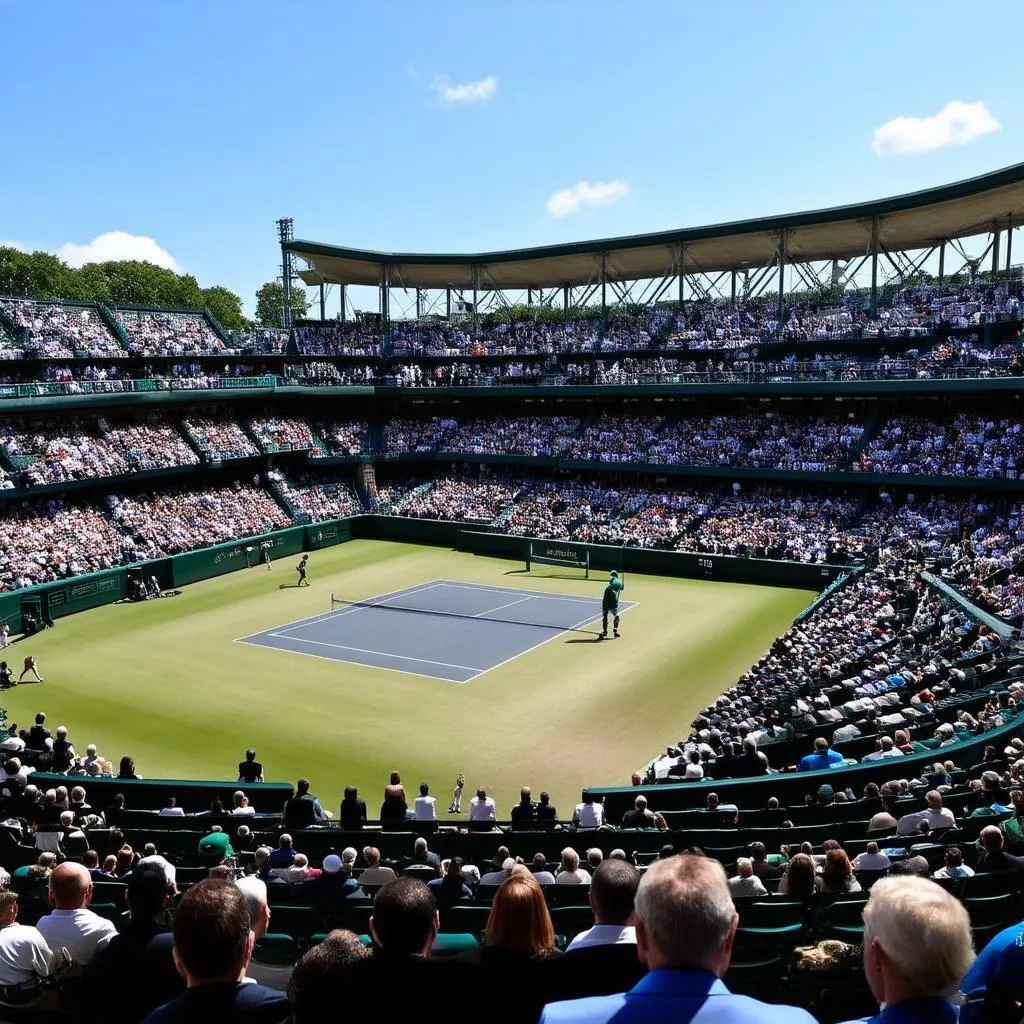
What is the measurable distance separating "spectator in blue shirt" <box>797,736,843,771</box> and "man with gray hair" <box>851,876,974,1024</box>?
1410 centimetres

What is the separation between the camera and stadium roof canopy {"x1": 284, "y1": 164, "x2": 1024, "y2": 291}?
46.6m

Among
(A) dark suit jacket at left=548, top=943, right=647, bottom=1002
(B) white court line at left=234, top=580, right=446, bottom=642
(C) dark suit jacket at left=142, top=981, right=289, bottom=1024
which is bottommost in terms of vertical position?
(B) white court line at left=234, top=580, right=446, bottom=642

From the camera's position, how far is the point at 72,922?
20.6 ft

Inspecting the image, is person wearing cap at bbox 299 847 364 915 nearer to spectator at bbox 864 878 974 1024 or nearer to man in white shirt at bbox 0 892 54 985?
man in white shirt at bbox 0 892 54 985

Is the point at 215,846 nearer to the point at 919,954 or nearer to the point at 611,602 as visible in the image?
the point at 919,954

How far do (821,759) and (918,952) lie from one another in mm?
14327

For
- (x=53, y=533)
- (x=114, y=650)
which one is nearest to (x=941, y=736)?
(x=114, y=650)

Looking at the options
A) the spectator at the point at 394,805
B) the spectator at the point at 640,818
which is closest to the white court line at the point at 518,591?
the spectator at the point at 394,805

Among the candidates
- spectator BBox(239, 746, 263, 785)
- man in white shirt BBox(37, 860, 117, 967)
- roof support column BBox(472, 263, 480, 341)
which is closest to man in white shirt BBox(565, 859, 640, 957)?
man in white shirt BBox(37, 860, 117, 967)

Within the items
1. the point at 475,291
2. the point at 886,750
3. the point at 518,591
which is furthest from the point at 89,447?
the point at 886,750

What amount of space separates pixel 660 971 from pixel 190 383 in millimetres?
52760

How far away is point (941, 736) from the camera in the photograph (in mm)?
16922

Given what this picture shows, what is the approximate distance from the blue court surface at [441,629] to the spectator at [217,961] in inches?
977

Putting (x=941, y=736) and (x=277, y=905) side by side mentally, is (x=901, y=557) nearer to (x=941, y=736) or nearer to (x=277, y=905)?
(x=941, y=736)
